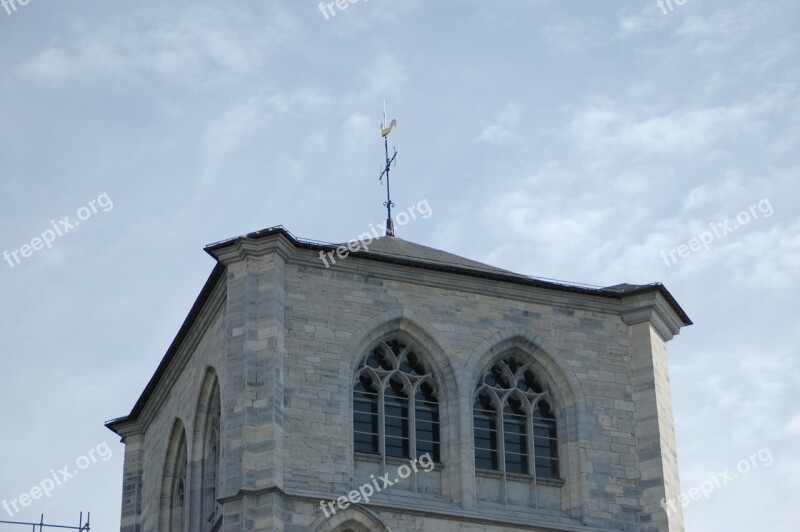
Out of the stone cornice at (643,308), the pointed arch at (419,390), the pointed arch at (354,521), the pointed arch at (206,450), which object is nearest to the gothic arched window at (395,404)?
the pointed arch at (419,390)

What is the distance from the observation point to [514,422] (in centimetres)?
4588

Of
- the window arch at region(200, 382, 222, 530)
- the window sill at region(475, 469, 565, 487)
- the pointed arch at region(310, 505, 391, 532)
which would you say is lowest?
the pointed arch at region(310, 505, 391, 532)

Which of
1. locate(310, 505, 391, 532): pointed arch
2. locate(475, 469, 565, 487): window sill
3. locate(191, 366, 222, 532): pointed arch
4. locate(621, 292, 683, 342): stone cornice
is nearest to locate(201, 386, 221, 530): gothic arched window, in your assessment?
locate(191, 366, 222, 532): pointed arch

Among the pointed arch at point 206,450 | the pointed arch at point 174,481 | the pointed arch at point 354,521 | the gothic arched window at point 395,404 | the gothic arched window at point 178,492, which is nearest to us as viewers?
the pointed arch at point 354,521

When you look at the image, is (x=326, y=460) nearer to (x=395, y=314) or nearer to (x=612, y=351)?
(x=395, y=314)

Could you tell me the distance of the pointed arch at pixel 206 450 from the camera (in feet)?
149

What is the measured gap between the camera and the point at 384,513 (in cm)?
4322

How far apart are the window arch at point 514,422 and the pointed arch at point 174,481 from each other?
20.5ft

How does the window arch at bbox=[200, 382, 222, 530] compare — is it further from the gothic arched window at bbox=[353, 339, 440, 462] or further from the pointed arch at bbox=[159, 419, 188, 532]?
the gothic arched window at bbox=[353, 339, 440, 462]

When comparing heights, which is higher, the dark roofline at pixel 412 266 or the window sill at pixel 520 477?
the dark roofline at pixel 412 266

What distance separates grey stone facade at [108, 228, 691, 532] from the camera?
4319cm

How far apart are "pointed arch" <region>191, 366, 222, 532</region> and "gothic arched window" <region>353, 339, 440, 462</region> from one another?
2756 millimetres

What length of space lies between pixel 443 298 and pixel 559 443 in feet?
11.7

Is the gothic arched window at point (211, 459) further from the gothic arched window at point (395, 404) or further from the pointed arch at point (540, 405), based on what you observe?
the pointed arch at point (540, 405)
